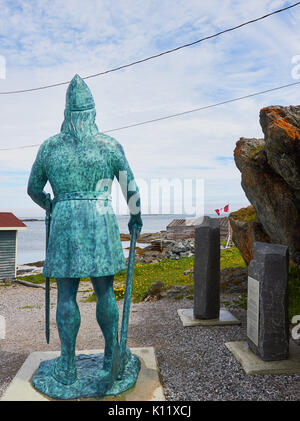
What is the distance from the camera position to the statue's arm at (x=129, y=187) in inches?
136

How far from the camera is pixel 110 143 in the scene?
11.2 feet

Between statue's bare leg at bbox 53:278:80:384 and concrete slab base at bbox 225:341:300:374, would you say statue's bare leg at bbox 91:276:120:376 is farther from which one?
concrete slab base at bbox 225:341:300:374

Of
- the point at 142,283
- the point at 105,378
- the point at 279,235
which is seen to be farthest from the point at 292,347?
the point at 142,283

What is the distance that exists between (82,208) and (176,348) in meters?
2.85

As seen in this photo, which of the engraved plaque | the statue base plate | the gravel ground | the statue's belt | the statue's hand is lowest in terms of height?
the gravel ground

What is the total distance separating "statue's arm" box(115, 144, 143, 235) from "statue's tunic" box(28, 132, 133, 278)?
0.04 ft

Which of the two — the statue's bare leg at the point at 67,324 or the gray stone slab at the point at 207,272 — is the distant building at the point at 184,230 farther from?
the statue's bare leg at the point at 67,324

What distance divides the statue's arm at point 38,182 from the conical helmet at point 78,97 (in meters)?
0.55

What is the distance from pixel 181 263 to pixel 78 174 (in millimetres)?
12142

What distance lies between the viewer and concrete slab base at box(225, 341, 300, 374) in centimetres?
412

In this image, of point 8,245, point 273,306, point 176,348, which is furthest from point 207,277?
point 8,245

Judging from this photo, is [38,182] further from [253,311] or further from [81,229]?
[253,311]

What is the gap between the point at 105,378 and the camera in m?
3.43

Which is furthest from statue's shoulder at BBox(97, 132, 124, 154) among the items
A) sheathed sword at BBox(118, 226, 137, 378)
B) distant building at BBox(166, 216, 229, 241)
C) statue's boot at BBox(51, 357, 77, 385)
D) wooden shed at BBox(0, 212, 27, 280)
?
distant building at BBox(166, 216, 229, 241)
